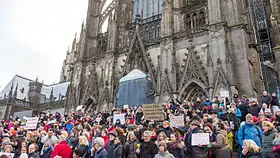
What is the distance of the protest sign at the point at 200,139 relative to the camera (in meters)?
6.82

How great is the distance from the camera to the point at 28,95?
46344 millimetres

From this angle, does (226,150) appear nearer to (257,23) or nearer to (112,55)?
(112,55)

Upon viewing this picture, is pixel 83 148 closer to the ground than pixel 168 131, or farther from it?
closer to the ground

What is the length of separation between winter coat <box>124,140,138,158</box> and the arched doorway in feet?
46.9

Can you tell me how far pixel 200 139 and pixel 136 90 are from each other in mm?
16738

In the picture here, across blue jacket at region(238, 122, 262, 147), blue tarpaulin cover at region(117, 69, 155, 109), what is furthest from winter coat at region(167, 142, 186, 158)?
blue tarpaulin cover at region(117, 69, 155, 109)

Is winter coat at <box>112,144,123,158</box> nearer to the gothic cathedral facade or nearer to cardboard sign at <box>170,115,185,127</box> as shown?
cardboard sign at <box>170,115,185,127</box>

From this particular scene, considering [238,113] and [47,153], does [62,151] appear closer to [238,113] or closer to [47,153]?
[47,153]

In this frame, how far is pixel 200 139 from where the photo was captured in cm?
688

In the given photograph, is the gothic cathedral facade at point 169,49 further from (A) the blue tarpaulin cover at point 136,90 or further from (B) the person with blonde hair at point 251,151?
(B) the person with blonde hair at point 251,151

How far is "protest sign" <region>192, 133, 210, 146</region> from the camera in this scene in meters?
6.82

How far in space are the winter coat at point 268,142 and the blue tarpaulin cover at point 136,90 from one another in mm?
16340

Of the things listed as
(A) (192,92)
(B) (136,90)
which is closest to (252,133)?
(A) (192,92)

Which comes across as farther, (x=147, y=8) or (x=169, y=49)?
(x=147, y=8)
